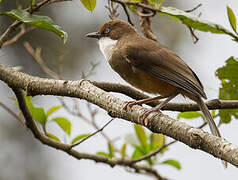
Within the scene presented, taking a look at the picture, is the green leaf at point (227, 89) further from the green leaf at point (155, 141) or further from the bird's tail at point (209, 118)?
the green leaf at point (155, 141)

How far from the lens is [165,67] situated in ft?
11.5

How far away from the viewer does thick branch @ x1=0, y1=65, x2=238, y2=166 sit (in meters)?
1.85

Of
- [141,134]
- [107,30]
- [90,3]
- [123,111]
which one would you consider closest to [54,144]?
[123,111]

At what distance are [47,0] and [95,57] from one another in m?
5.25

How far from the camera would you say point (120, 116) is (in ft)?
8.26

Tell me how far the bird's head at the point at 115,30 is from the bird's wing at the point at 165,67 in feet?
2.36

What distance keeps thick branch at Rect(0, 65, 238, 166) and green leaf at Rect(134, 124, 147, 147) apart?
3.95 ft

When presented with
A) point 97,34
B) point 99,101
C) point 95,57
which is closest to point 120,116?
point 99,101

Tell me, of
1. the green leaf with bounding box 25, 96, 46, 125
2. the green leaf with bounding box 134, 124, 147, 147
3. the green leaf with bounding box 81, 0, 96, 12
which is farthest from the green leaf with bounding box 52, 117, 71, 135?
the green leaf with bounding box 81, 0, 96, 12

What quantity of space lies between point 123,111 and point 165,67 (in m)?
1.10

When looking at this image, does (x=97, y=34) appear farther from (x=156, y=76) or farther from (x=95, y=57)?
(x=95, y=57)

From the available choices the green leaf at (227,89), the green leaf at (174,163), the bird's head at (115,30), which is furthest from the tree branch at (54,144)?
the bird's head at (115,30)

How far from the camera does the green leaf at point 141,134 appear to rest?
12.5 feet

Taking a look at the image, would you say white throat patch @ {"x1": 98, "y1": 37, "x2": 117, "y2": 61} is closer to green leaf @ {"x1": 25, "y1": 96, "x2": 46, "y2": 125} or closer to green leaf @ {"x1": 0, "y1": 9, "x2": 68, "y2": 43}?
green leaf @ {"x1": 25, "y1": 96, "x2": 46, "y2": 125}
